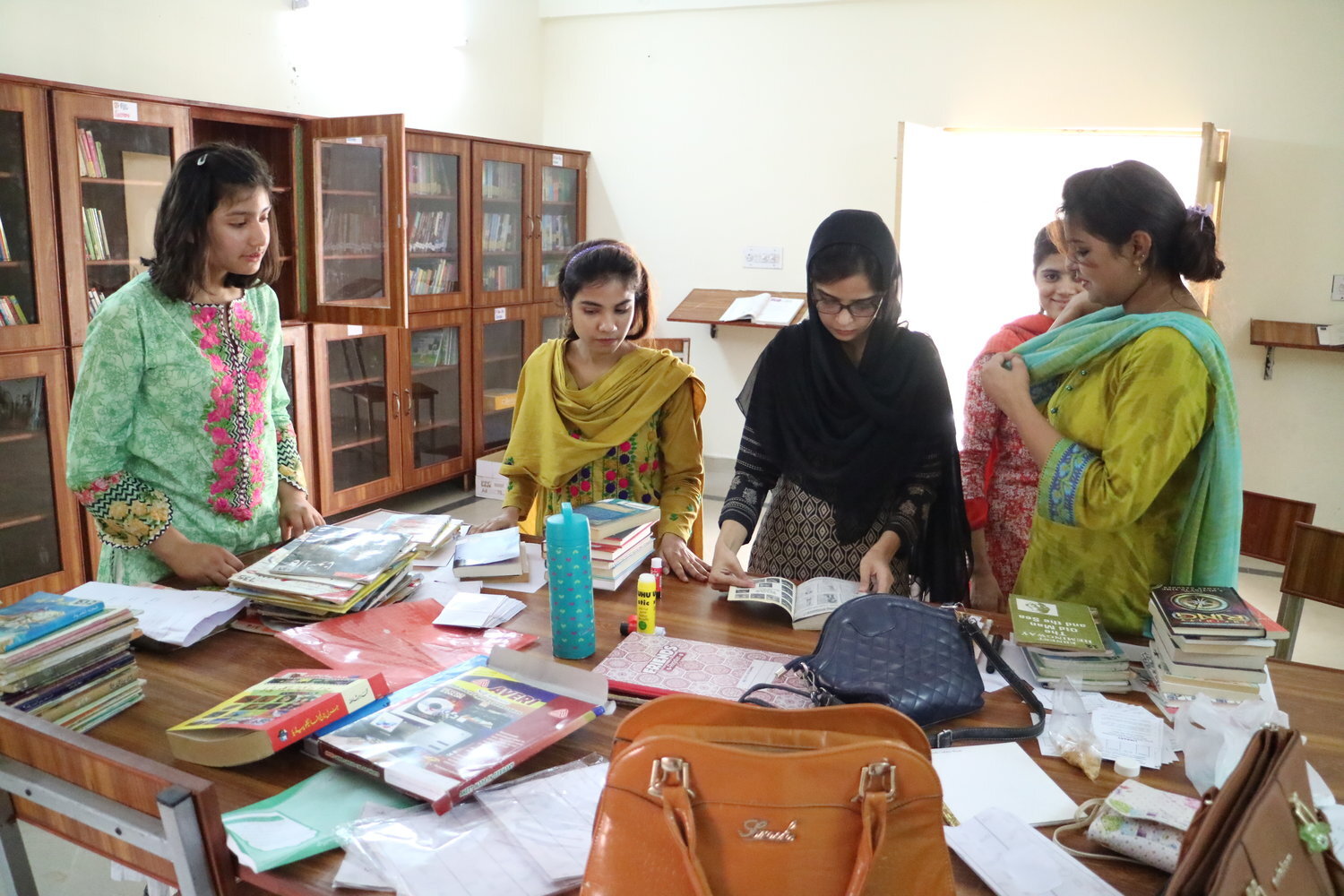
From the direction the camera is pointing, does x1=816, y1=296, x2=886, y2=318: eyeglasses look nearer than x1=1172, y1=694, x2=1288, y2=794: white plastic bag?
No

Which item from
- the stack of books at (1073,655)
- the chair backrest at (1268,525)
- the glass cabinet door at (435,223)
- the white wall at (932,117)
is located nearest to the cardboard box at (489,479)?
the glass cabinet door at (435,223)

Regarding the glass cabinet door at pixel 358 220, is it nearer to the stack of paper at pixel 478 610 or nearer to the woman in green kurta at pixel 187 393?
the woman in green kurta at pixel 187 393

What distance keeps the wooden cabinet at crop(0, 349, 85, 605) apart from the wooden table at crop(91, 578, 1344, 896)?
2168 millimetres

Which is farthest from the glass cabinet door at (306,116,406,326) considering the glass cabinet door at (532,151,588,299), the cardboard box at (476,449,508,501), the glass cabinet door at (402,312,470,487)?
the glass cabinet door at (532,151,588,299)

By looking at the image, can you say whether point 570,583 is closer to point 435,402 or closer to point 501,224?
point 435,402

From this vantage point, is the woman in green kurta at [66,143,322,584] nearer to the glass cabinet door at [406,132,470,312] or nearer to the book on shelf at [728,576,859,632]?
the book on shelf at [728,576,859,632]

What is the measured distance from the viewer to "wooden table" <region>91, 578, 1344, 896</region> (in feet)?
3.35

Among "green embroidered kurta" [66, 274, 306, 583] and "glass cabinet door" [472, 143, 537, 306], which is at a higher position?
"glass cabinet door" [472, 143, 537, 306]

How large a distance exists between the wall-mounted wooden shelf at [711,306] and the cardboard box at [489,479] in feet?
4.19

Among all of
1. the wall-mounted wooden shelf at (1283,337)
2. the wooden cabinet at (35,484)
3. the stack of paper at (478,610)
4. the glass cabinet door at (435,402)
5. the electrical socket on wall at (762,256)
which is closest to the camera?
the stack of paper at (478,610)

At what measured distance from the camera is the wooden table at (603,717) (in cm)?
102

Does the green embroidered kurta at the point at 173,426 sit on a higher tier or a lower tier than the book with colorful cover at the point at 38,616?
higher

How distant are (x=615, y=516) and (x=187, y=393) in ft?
2.78

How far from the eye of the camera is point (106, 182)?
3.33 m
